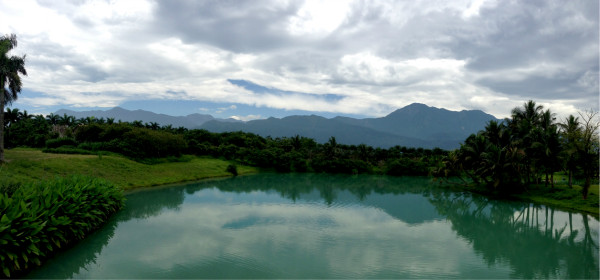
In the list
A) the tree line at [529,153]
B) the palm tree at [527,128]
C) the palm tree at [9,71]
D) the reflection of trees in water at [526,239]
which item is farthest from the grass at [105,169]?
the palm tree at [527,128]

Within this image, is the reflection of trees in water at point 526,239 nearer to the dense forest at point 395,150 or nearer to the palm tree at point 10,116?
the dense forest at point 395,150

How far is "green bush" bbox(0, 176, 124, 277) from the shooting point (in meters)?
10.5

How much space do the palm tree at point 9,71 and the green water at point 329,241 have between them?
A: 49.7ft

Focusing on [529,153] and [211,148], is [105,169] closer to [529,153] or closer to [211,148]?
[211,148]

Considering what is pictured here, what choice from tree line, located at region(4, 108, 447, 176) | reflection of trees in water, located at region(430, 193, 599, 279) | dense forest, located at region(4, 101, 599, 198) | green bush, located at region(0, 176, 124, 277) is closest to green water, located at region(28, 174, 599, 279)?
reflection of trees in water, located at region(430, 193, 599, 279)

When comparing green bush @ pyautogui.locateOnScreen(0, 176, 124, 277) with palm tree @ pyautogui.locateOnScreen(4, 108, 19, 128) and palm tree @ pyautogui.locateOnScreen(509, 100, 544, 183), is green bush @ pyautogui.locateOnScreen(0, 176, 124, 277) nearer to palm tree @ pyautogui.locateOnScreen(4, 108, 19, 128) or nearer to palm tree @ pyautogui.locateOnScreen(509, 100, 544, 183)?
palm tree @ pyautogui.locateOnScreen(509, 100, 544, 183)

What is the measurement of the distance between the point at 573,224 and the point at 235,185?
3232 centimetres

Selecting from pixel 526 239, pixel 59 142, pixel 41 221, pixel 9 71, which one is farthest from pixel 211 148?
pixel 526 239

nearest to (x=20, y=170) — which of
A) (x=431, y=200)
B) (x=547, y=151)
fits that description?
(x=431, y=200)

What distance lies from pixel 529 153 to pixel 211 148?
49.3 meters

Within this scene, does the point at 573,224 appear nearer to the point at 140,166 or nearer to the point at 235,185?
the point at 235,185

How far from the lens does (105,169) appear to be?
34.9 metres

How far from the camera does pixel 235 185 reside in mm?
39625

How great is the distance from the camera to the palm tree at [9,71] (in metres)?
27.7
